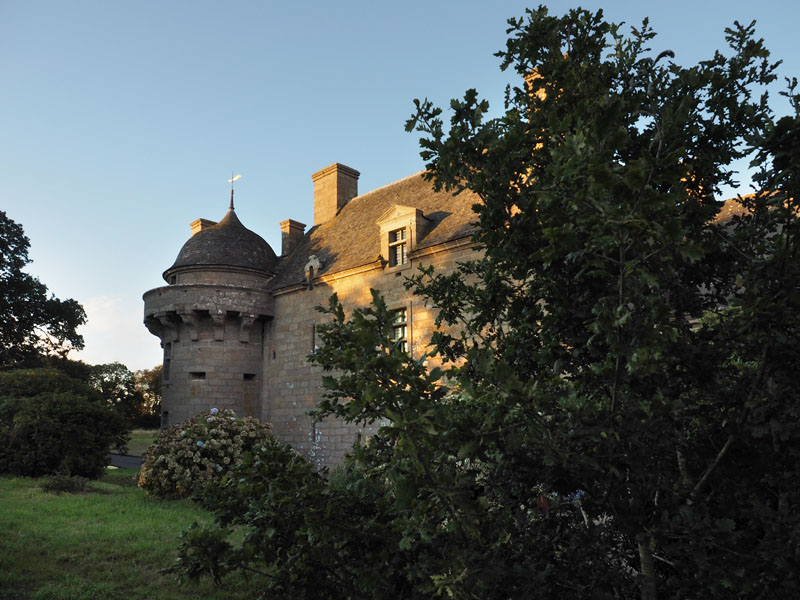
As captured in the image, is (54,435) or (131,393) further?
(131,393)

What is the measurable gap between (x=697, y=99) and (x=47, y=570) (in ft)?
24.9

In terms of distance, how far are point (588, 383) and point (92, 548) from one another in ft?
24.1

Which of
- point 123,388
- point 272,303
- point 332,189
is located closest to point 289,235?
point 332,189

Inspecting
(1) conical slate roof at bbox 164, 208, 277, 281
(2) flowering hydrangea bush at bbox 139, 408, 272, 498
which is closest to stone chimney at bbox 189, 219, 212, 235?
(1) conical slate roof at bbox 164, 208, 277, 281

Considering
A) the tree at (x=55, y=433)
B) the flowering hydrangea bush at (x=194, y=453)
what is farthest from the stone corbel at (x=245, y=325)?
the flowering hydrangea bush at (x=194, y=453)

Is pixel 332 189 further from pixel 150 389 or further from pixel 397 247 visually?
pixel 150 389

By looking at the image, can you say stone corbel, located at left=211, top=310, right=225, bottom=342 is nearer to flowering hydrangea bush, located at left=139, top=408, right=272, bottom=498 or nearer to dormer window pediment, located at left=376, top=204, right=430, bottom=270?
flowering hydrangea bush, located at left=139, top=408, right=272, bottom=498

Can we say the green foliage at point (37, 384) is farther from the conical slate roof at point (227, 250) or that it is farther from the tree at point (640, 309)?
the tree at point (640, 309)

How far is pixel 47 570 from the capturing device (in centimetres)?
620

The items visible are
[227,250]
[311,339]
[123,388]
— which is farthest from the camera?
[123,388]

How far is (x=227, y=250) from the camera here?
21188 millimetres

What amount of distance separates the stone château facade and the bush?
4.54m

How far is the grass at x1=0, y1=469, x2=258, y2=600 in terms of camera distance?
5715mm

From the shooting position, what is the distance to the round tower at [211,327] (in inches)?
778
